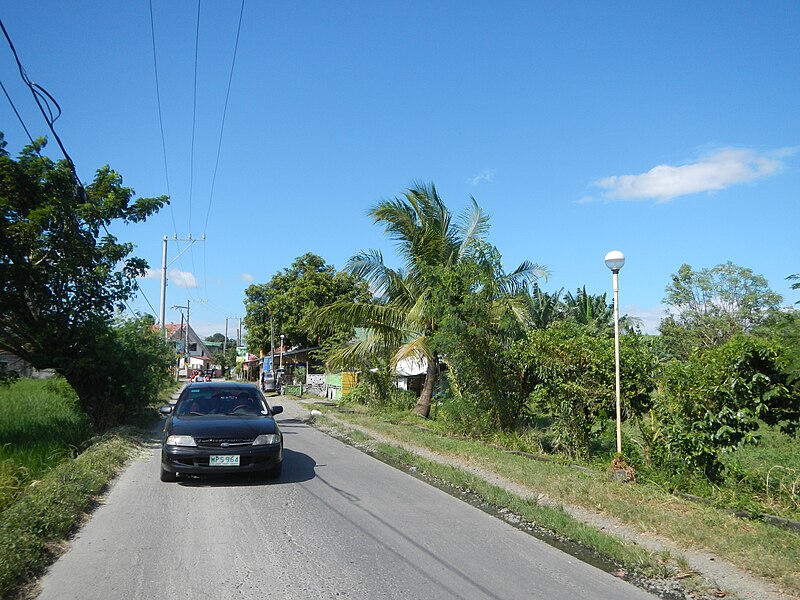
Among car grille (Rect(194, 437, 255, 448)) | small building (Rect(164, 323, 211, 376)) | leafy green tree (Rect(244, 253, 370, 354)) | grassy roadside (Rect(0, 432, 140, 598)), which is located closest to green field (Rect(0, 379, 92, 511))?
grassy roadside (Rect(0, 432, 140, 598))

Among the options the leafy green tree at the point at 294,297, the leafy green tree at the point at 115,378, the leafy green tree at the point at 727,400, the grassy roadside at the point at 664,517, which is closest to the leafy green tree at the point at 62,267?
the leafy green tree at the point at 115,378

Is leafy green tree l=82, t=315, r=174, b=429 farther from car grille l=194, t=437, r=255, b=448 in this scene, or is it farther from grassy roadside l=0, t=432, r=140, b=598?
car grille l=194, t=437, r=255, b=448

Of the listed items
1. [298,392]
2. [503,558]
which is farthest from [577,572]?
[298,392]

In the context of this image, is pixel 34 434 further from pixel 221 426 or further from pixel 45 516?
pixel 45 516

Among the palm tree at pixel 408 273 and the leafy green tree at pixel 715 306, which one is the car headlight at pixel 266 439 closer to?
the palm tree at pixel 408 273

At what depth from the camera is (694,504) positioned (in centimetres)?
770

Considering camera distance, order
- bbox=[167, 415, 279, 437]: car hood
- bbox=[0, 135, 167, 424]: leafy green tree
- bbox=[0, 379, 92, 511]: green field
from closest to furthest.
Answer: bbox=[167, 415, 279, 437]: car hood
bbox=[0, 379, 92, 511]: green field
bbox=[0, 135, 167, 424]: leafy green tree

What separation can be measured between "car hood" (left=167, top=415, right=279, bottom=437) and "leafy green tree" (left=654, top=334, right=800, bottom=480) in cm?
613

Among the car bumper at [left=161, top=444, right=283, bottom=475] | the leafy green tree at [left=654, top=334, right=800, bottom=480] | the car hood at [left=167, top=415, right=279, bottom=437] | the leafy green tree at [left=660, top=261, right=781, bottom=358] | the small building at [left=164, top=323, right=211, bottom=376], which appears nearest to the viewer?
the leafy green tree at [left=654, top=334, right=800, bottom=480]

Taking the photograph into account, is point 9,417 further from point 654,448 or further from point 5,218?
point 654,448

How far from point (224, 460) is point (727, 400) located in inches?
281

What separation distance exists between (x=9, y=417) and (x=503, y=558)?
52.4 ft

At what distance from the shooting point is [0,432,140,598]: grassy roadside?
5.16 metres

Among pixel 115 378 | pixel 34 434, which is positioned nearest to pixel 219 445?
pixel 34 434
